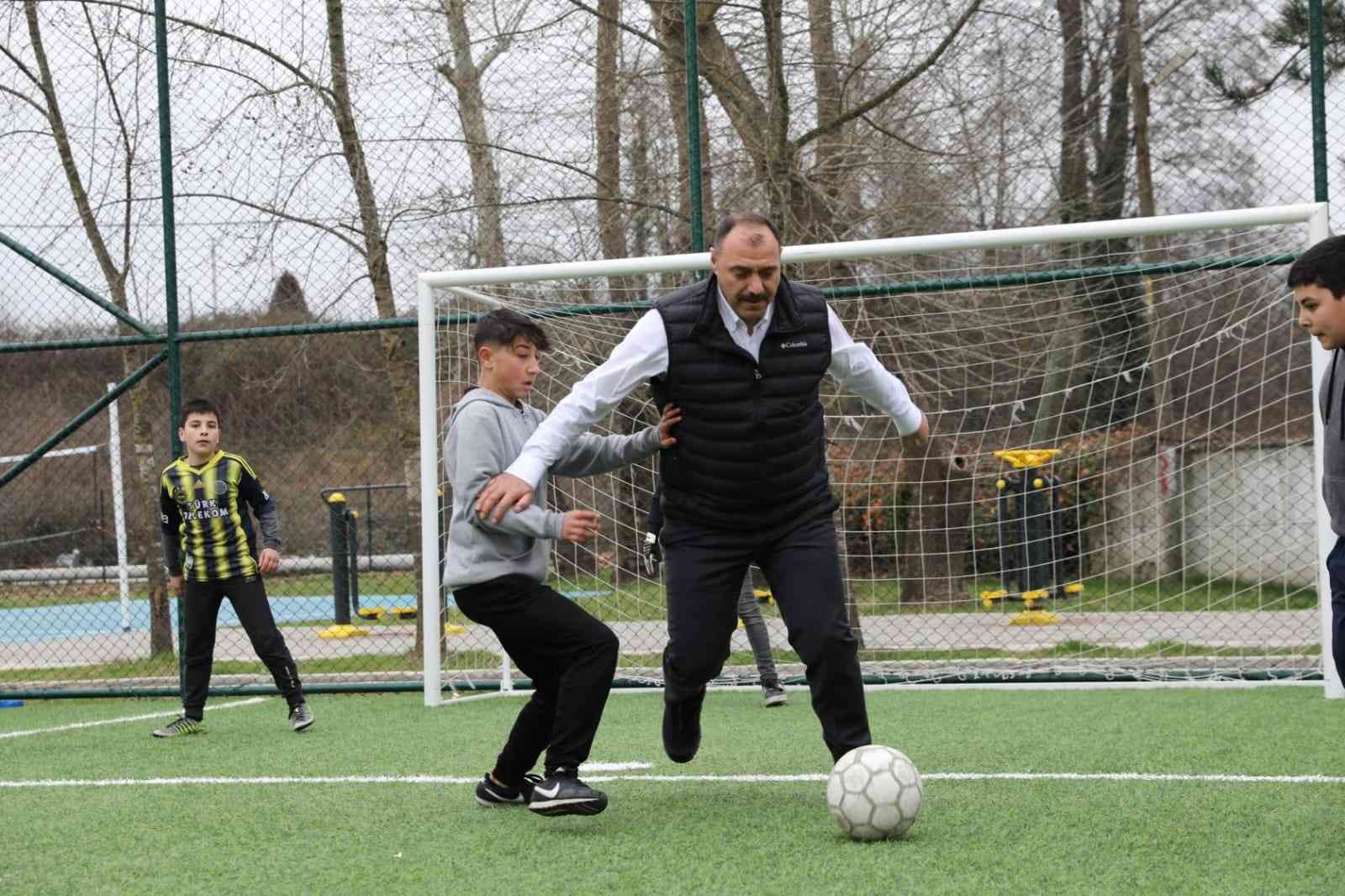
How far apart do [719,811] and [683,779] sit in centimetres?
73

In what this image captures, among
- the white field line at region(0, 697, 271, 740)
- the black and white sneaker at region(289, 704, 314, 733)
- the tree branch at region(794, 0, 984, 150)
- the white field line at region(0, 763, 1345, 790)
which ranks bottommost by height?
the white field line at region(0, 697, 271, 740)

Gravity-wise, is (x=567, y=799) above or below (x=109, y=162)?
below

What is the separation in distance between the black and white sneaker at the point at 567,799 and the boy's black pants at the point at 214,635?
334 centimetres

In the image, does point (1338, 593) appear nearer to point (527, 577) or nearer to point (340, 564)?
point (527, 577)

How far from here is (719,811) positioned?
14.8 feet

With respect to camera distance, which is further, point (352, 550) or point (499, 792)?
point (352, 550)

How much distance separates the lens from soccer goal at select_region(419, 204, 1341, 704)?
26.8ft

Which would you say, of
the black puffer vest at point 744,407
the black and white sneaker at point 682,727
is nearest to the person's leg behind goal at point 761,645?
the black and white sneaker at point 682,727

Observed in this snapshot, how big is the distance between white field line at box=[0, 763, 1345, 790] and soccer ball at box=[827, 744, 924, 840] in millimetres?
1065

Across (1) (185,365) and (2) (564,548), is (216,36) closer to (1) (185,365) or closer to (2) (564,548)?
(2) (564,548)

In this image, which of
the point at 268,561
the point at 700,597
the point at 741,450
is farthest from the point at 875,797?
the point at 268,561

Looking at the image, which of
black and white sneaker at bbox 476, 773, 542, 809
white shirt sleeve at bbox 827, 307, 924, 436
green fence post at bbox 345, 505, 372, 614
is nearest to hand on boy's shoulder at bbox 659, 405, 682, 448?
white shirt sleeve at bbox 827, 307, 924, 436

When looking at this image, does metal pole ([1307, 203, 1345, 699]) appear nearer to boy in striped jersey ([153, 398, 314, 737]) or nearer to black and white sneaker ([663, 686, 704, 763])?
black and white sneaker ([663, 686, 704, 763])

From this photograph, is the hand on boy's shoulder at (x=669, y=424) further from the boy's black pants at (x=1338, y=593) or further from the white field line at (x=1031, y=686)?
the white field line at (x=1031, y=686)
